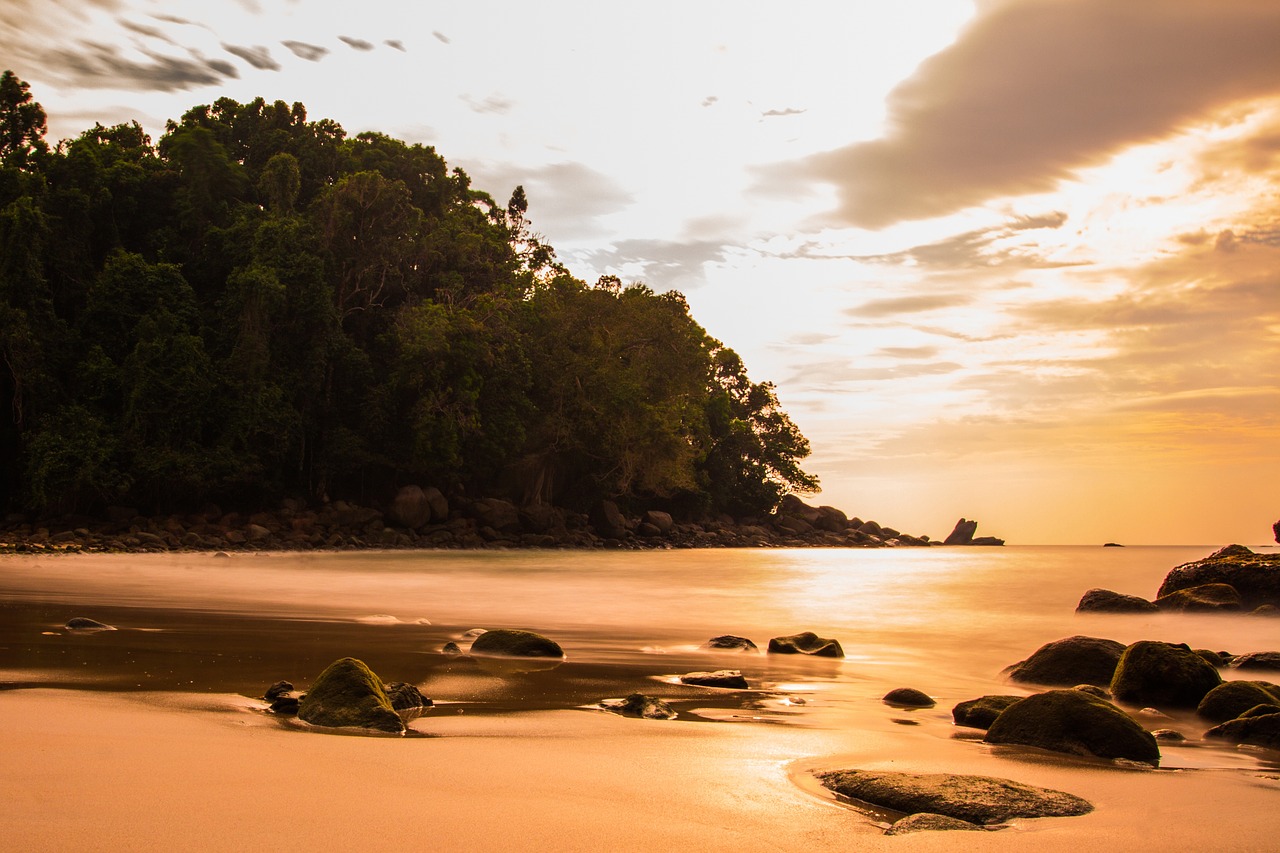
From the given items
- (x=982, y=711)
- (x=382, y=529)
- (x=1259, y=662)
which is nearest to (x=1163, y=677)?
(x=982, y=711)

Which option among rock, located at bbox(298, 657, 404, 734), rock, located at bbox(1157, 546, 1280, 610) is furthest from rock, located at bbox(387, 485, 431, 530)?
rock, located at bbox(298, 657, 404, 734)

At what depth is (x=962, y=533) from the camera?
86.8 metres

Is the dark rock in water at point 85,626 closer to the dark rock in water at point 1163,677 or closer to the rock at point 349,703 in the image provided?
the rock at point 349,703

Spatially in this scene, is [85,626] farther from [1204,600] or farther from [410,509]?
[410,509]

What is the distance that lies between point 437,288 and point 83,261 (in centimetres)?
1180

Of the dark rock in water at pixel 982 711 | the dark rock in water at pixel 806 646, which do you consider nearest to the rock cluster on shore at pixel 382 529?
the dark rock in water at pixel 806 646

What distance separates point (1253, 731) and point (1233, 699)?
688 mm

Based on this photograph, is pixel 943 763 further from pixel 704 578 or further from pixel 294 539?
pixel 294 539

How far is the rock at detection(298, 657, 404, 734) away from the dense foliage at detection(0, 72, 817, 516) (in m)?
28.0

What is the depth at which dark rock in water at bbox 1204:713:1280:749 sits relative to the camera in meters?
4.69

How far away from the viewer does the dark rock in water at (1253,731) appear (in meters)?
4.69

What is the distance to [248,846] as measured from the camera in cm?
239

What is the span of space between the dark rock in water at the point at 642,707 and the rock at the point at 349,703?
3.79 feet

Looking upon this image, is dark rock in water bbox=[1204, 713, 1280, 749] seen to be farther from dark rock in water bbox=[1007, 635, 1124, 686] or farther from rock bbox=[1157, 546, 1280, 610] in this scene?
rock bbox=[1157, 546, 1280, 610]
